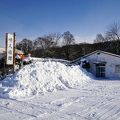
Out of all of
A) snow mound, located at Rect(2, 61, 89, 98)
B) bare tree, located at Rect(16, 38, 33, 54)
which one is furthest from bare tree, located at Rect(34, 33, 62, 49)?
snow mound, located at Rect(2, 61, 89, 98)

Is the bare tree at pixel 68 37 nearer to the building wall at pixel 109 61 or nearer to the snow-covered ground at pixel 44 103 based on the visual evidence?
the building wall at pixel 109 61

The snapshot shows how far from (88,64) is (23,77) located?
47.8ft

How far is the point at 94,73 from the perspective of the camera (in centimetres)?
2539

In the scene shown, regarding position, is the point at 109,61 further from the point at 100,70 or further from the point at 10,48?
the point at 10,48

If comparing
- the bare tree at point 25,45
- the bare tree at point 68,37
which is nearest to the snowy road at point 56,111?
the bare tree at point 68,37

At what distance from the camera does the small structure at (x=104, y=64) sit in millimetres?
23844

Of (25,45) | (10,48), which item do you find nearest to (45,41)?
(25,45)

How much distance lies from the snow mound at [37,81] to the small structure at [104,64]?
32.5 ft

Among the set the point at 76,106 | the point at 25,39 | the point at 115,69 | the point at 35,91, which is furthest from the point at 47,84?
the point at 25,39

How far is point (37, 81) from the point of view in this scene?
12.2 m

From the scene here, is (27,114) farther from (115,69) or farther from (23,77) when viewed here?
(115,69)

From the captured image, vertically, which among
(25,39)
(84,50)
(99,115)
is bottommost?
(99,115)

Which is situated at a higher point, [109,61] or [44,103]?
[109,61]

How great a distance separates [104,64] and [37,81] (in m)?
14.4
